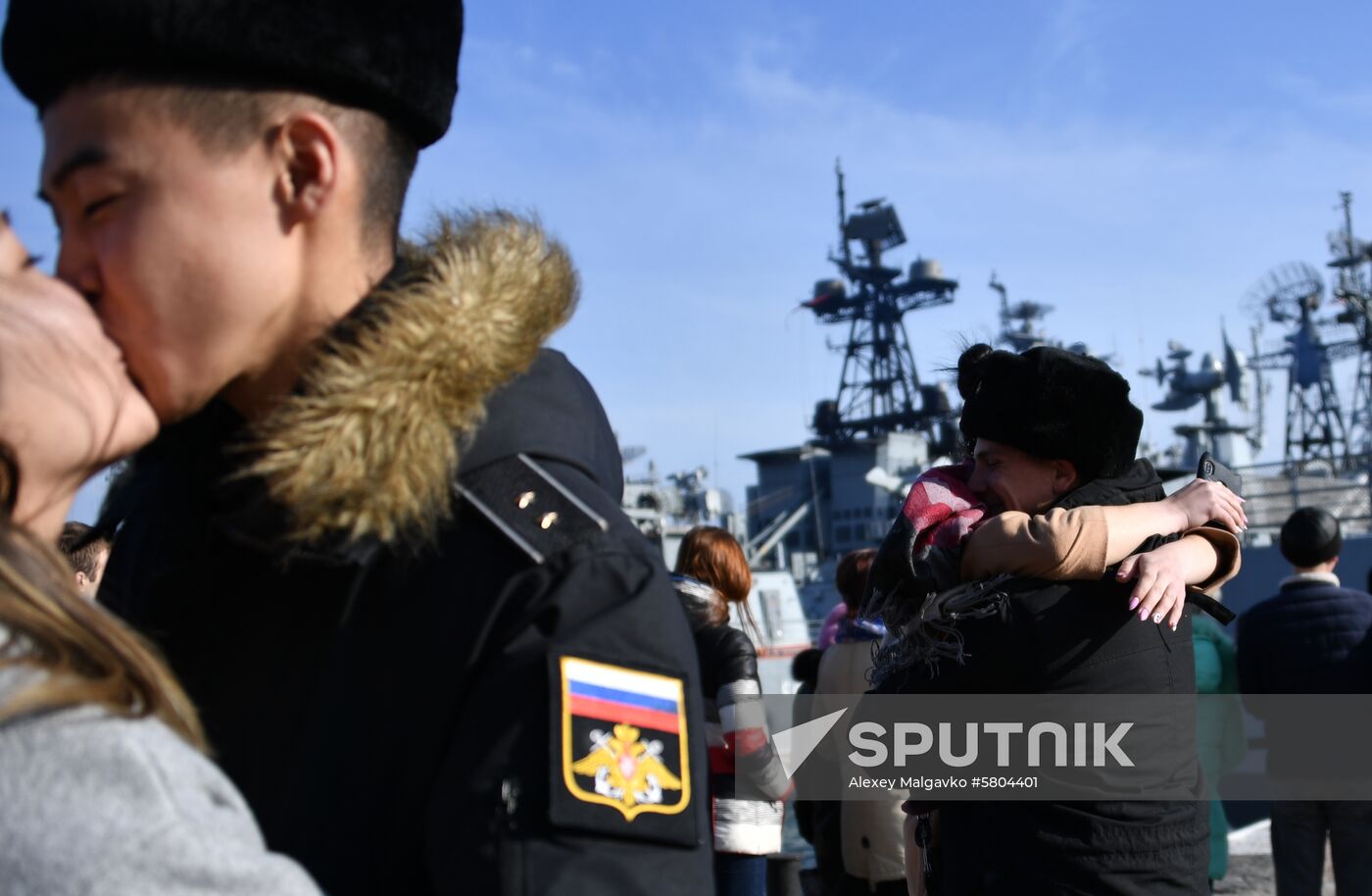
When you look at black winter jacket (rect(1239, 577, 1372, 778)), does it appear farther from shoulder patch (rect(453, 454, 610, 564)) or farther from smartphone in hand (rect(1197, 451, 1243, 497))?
shoulder patch (rect(453, 454, 610, 564))

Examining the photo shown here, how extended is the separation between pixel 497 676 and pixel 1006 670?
1.63 meters

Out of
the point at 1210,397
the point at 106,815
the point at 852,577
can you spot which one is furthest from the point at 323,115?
the point at 1210,397

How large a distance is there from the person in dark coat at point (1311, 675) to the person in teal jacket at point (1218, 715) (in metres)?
0.12

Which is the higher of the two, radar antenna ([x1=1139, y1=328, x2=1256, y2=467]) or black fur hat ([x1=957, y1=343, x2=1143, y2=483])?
radar antenna ([x1=1139, y1=328, x2=1256, y2=467])


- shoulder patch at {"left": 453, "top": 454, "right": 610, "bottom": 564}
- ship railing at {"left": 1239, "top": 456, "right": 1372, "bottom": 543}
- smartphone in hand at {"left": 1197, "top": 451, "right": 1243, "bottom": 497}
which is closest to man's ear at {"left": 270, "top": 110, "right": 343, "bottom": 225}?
shoulder patch at {"left": 453, "top": 454, "right": 610, "bottom": 564}

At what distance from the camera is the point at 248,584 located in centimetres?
121

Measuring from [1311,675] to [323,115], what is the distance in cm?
536

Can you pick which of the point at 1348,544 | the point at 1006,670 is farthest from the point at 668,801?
the point at 1348,544

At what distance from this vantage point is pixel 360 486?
42.5 inches

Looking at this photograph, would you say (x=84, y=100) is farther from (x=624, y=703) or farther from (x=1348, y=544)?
(x=1348, y=544)

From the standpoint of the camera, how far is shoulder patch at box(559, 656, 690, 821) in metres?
1.04

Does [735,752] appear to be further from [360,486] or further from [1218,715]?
[360,486]

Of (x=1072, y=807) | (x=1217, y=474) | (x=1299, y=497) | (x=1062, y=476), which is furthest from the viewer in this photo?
(x=1299, y=497)

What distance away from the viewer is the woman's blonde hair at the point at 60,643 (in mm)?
835
